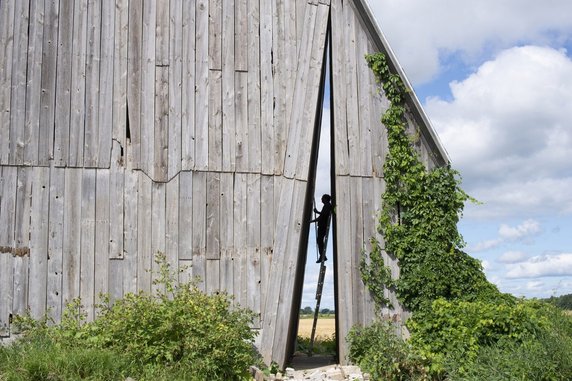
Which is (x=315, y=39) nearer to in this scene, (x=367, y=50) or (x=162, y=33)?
(x=367, y=50)

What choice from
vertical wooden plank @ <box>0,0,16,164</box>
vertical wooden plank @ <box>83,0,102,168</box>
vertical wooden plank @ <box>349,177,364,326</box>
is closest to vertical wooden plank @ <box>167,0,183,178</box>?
vertical wooden plank @ <box>83,0,102,168</box>

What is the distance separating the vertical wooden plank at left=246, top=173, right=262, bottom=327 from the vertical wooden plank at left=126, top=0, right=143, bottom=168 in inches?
69.7

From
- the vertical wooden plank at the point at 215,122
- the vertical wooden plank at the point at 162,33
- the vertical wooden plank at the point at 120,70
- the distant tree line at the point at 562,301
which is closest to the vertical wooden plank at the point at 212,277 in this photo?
the vertical wooden plank at the point at 215,122

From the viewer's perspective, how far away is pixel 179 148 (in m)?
11.6

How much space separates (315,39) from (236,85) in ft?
4.85

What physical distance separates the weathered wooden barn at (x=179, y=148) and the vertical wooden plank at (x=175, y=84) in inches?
0.9

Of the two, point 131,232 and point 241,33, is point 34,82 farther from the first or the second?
point 241,33

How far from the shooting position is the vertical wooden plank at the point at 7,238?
11031 mm

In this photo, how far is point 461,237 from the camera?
11961mm

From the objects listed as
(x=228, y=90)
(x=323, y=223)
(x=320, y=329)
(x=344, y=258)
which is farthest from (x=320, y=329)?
(x=228, y=90)

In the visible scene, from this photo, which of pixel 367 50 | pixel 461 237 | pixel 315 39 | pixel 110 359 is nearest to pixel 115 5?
pixel 315 39

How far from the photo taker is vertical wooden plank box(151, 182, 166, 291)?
11.3 m

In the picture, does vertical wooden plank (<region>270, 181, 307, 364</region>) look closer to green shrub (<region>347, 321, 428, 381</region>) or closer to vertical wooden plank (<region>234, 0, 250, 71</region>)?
green shrub (<region>347, 321, 428, 381</region>)

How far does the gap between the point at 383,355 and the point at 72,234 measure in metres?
4.91
